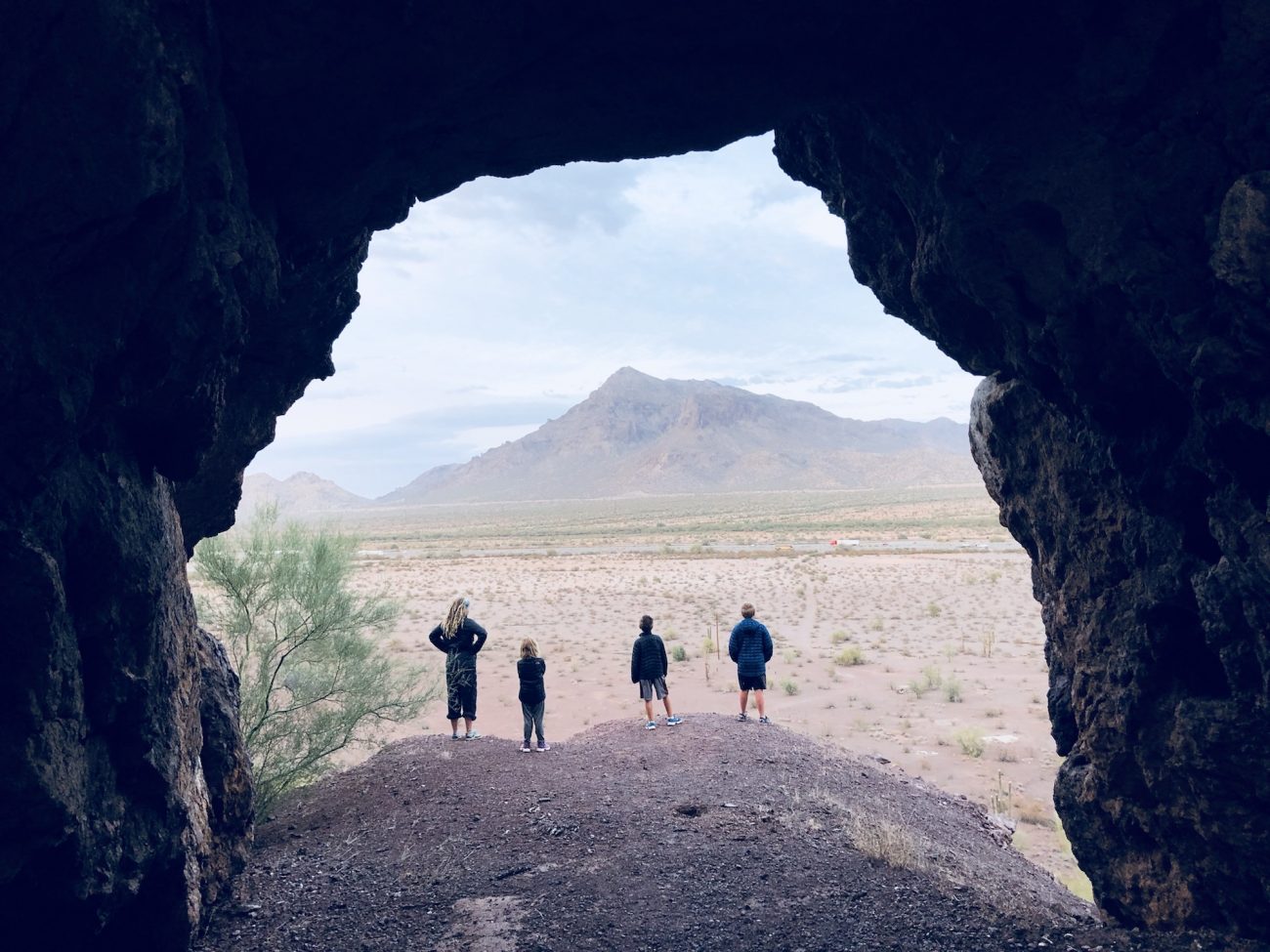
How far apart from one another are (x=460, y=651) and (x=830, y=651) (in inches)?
659

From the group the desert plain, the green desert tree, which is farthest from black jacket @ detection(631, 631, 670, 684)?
the green desert tree

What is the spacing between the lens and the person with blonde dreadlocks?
11641 mm

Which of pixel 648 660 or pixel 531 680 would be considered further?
pixel 648 660

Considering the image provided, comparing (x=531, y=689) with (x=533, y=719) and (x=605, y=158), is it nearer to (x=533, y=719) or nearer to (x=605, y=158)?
(x=533, y=719)

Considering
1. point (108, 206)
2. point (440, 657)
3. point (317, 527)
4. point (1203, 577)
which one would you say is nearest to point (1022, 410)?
point (1203, 577)

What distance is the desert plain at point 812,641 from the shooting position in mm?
15250

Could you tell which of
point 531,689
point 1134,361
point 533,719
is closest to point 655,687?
point 533,719

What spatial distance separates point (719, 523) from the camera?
3765 inches

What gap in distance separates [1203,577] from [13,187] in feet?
25.8

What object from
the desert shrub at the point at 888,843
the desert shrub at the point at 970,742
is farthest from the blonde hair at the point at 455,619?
the desert shrub at the point at 970,742

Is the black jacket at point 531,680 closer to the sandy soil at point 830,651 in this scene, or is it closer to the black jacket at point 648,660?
the black jacket at point 648,660

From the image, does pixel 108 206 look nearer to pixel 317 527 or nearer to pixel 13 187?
pixel 13 187

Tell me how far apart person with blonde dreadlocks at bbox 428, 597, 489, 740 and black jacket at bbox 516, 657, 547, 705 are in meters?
0.72

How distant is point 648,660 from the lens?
12.9 meters
